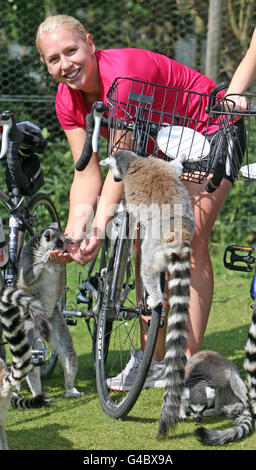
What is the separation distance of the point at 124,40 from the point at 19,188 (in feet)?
13.0

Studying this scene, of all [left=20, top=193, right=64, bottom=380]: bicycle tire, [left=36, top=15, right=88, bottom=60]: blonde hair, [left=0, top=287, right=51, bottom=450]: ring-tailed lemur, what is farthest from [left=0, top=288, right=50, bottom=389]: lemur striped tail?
[left=36, top=15, right=88, bottom=60]: blonde hair

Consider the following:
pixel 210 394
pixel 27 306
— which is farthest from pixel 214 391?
pixel 27 306

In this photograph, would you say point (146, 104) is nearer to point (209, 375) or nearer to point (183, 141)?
point (183, 141)

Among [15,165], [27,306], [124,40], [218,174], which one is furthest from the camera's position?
[124,40]

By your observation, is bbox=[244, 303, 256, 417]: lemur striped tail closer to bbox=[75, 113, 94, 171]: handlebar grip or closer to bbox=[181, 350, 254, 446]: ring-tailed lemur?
bbox=[181, 350, 254, 446]: ring-tailed lemur

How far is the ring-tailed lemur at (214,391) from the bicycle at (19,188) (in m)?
0.79

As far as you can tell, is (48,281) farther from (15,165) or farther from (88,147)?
(88,147)

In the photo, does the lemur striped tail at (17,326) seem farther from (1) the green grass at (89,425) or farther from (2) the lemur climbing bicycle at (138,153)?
(2) the lemur climbing bicycle at (138,153)

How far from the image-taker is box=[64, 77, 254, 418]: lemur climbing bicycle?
2998 millimetres

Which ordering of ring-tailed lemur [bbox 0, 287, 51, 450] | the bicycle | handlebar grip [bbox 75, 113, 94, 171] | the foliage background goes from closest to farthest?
ring-tailed lemur [bbox 0, 287, 51, 450]
handlebar grip [bbox 75, 113, 94, 171]
the bicycle
the foliage background

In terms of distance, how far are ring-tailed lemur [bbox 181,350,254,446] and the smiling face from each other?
1.59 meters

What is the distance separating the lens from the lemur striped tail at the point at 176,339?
2764mm

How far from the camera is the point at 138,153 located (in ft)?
10.3

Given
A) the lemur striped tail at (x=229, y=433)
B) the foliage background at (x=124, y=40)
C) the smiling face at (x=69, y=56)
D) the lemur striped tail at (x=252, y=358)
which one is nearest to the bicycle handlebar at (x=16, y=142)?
the smiling face at (x=69, y=56)
